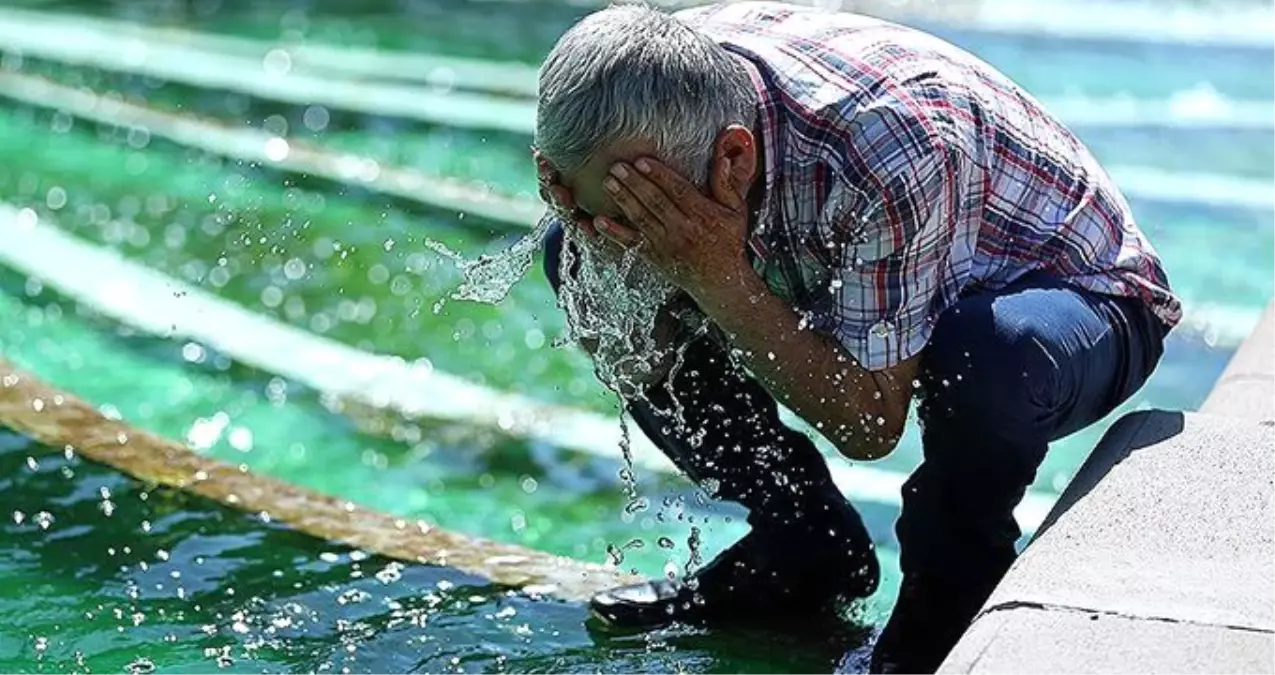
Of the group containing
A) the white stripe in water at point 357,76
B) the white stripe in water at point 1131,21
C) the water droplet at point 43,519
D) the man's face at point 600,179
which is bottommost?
the man's face at point 600,179

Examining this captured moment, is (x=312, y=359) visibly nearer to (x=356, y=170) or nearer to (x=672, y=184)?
(x=356, y=170)

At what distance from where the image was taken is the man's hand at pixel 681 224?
265 centimetres

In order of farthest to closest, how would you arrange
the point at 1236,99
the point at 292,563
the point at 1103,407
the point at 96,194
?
the point at 1236,99
the point at 96,194
the point at 292,563
the point at 1103,407

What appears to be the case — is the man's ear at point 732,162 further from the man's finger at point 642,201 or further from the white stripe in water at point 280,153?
the white stripe in water at point 280,153

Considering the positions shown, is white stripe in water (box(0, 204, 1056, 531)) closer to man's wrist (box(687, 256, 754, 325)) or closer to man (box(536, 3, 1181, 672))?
man (box(536, 3, 1181, 672))

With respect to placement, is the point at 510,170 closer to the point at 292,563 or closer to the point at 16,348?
the point at 16,348

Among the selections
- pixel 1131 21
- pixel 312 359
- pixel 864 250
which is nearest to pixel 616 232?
pixel 864 250

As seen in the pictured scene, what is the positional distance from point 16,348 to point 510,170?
92.3 inches

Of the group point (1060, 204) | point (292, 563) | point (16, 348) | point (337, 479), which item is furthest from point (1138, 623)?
point (16, 348)

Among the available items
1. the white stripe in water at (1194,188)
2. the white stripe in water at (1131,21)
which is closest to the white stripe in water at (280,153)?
the white stripe in water at (1194,188)

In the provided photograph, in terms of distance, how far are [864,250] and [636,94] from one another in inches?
15.2

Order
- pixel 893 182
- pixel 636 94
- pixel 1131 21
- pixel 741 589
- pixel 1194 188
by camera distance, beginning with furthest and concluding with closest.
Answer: pixel 1131 21 < pixel 1194 188 < pixel 741 589 < pixel 893 182 < pixel 636 94

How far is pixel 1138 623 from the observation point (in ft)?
8.23

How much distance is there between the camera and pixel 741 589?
343cm
